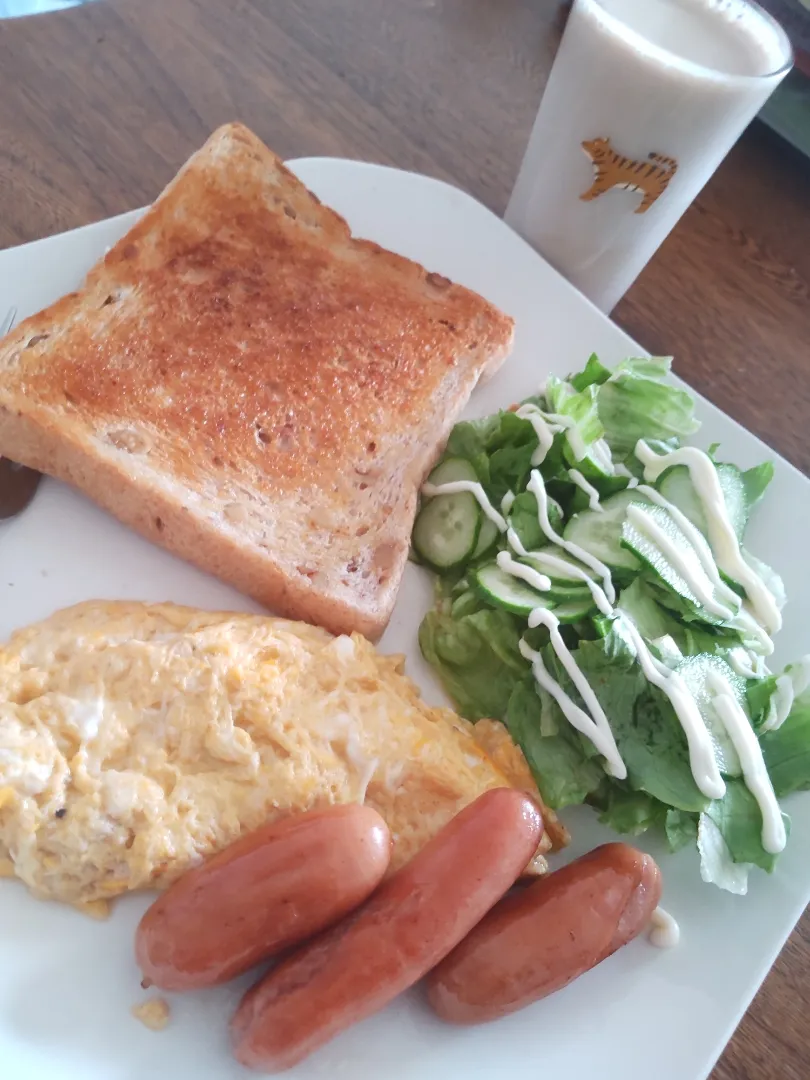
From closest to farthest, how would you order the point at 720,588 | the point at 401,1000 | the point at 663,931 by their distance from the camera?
the point at 401,1000 → the point at 663,931 → the point at 720,588

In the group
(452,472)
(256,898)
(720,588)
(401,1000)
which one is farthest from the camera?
(452,472)

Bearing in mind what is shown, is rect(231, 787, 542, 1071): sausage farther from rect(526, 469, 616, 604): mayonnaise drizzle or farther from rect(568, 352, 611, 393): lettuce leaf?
rect(568, 352, 611, 393): lettuce leaf

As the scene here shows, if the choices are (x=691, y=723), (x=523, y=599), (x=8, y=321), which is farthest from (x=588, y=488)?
(x=8, y=321)

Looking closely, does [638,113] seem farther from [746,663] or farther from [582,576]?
[746,663]

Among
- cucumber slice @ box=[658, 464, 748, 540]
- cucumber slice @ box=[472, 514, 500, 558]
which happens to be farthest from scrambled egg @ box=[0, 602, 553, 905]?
cucumber slice @ box=[658, 464, 748, 540]

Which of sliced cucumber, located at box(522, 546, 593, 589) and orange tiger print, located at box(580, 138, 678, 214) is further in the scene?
orange tiger print, located at box(580, 138, 678, 214)

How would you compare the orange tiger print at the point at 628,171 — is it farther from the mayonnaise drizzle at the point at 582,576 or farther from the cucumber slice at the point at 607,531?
the mayonnaise drizzle at the point at 582,576
